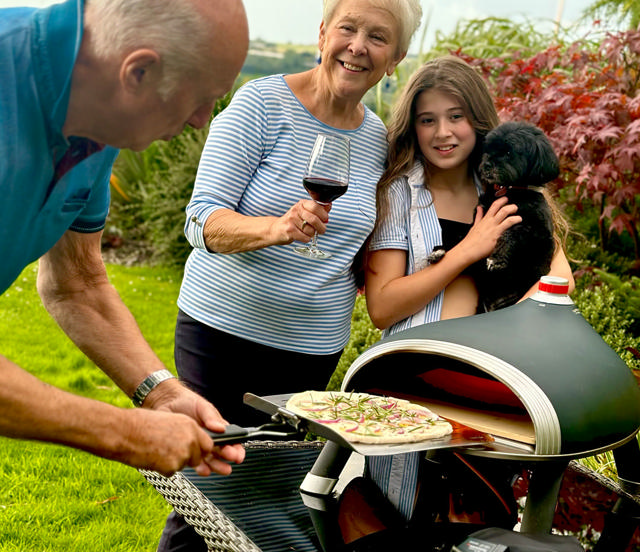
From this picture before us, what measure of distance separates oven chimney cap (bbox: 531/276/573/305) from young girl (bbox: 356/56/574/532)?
0.29 metres

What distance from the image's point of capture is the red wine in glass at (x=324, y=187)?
2035 millimetres

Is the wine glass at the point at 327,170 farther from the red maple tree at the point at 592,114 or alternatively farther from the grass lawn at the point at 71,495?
the red maple tree at the point at 592,114

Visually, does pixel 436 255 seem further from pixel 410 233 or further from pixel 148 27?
pixel 148 27

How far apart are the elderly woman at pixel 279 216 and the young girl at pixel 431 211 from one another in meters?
0.10

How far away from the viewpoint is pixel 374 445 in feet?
5.41

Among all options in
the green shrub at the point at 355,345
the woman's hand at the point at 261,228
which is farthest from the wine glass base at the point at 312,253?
the green shrub at the point at 355,345

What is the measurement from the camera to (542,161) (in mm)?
2664

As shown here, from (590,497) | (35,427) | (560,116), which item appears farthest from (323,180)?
(560,116)

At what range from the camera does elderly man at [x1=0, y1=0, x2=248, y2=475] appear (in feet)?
4.25

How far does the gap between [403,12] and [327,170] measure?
2.21ft

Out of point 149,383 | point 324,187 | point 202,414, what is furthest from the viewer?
point 324,187

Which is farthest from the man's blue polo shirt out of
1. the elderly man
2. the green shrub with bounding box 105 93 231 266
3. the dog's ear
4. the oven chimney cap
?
the green shrub with bounding box 105 93 231 266

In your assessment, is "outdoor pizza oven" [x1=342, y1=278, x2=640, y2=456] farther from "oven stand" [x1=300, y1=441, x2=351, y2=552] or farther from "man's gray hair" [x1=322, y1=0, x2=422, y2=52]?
"man's gray hair" [x1=322, y1=0, x2=422, y2=52]

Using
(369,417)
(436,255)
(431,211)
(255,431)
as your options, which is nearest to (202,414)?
(255,431)
